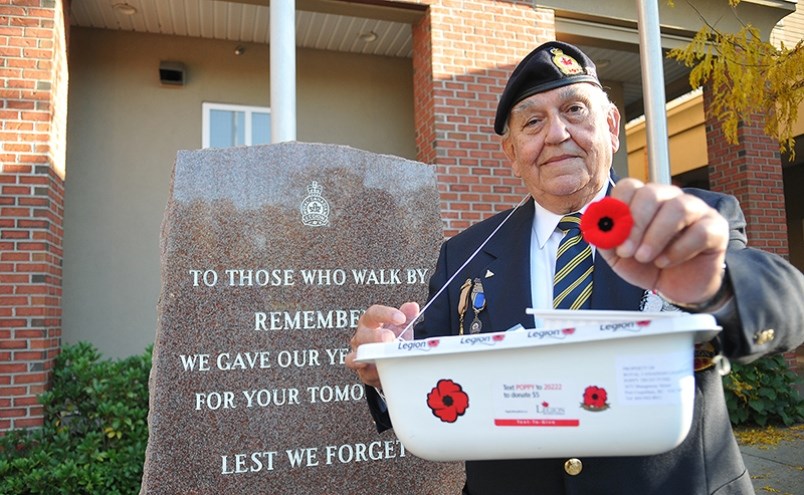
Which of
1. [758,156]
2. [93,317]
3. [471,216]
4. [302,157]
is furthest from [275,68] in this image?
[758,156]

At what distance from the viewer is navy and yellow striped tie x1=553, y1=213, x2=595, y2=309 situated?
1.35m

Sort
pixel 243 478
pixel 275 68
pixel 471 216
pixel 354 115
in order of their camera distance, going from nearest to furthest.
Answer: pixel 243 478
pixel 275 68
pixel 471 216
pixel 354 115

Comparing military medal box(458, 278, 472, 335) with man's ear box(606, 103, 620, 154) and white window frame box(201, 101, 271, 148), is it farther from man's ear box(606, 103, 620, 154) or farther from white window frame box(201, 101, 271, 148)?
white window frame box(201, 101, 271, 148)

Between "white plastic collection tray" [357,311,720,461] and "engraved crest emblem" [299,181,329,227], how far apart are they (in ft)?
5.05

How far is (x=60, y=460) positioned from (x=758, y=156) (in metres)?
7.28

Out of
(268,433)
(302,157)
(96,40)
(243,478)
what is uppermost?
(96,40)

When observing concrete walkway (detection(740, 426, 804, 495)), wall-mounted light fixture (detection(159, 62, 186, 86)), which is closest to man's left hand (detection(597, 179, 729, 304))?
concrete walkway (detection(740, 426, 804, 495))

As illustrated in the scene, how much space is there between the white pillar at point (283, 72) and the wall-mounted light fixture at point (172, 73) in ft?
10.2

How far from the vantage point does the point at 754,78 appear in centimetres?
422

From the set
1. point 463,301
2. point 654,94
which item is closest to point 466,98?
point 654,94

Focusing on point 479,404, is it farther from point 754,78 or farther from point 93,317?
point 93,317

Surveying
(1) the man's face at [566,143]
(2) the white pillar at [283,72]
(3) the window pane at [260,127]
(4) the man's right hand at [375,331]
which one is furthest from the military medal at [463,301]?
(3) the window pane at [260,127]

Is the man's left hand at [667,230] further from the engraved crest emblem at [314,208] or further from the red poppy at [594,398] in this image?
the engraved crest emblem at [314,208]

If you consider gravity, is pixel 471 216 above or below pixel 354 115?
below
